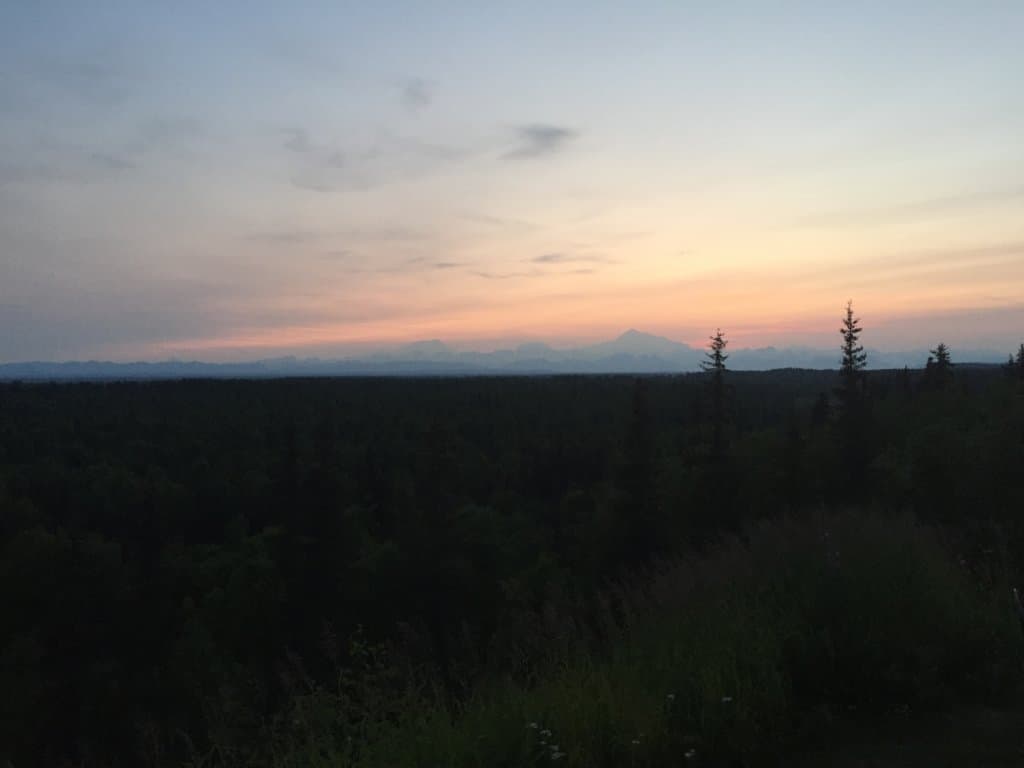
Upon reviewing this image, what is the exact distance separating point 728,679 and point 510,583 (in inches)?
827

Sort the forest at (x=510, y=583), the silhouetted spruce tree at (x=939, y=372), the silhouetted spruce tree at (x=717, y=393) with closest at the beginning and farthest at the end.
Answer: the forest at (x=510, y=583) < the silhouetted spruce tree at (x=717, y=393) < the silhouetted spruce tree at (x=939, y=372)

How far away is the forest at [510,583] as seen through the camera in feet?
14.5

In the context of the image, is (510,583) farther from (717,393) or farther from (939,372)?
(939,372)

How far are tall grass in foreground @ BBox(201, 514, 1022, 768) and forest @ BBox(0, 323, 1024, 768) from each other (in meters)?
0.02

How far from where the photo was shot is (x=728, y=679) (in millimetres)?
4324

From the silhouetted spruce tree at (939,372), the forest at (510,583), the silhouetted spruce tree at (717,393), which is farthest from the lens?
the silhouetted spruce tree at (939,372)

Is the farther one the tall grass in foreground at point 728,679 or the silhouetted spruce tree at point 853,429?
the silhouetted spruce tree at point 853,429

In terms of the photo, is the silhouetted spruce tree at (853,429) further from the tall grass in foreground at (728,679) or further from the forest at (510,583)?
the tall grass in foreground at (728,679)

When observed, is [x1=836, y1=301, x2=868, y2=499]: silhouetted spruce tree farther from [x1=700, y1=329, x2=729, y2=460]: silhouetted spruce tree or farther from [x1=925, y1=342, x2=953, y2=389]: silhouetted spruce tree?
[x1=925, y1=342, x2=953, y2=389]: silhouetted spruce tree

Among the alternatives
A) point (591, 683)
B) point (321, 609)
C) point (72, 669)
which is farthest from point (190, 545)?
point (591, 683)

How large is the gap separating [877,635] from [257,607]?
88.7 feet

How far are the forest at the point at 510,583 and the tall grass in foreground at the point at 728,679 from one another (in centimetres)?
2

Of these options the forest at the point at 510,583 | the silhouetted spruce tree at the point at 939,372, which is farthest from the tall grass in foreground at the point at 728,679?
the silhouetted spruce tree at the point at 939,372

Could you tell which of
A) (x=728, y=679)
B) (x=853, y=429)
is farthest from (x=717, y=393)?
(x=728, y=679)
